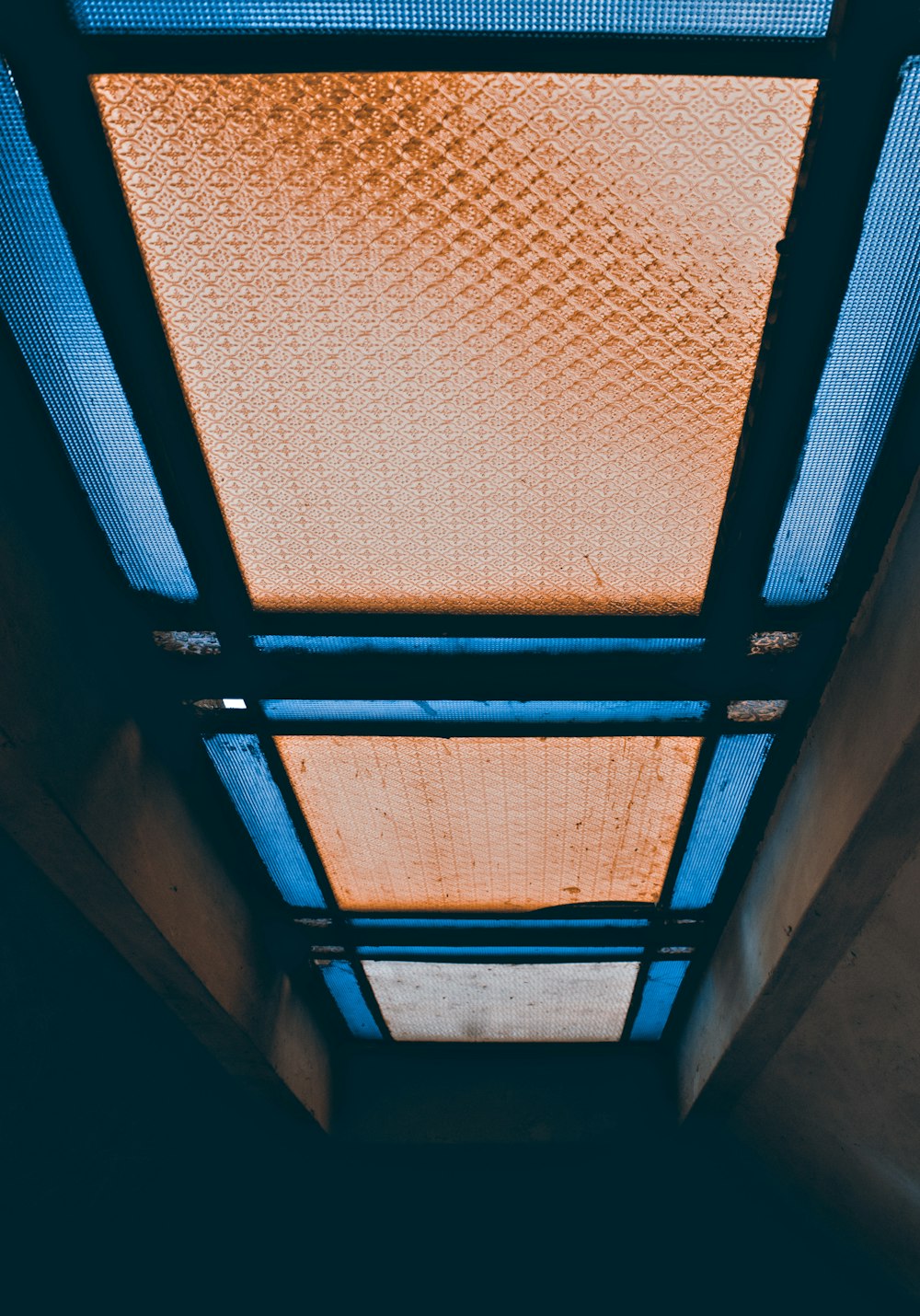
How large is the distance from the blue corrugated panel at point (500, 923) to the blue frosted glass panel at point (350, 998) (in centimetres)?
49

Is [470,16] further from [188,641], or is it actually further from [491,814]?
[491,814]

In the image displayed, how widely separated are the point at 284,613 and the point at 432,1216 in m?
4.15

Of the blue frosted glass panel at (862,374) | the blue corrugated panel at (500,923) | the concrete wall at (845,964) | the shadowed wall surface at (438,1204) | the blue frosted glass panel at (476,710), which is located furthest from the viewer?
the shadowed wall surface at (438,1204)

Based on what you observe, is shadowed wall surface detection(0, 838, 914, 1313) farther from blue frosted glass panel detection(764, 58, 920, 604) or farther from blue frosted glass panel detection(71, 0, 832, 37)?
blue frosted glass panel detection(71, 0, 832, 37)

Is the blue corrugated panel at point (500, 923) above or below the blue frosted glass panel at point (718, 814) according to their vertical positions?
below

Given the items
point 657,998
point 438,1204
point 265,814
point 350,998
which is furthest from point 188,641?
point 438,1204

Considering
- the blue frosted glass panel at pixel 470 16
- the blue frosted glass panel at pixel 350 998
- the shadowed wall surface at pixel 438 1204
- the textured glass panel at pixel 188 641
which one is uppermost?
the blue frosted glass panel at pixel 470 16

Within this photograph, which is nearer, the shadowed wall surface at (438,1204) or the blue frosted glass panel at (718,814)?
the blue frosted glass panel at (718,814)

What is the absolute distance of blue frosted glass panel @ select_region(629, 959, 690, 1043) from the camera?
10.1 ft

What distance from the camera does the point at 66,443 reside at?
1.39 metres

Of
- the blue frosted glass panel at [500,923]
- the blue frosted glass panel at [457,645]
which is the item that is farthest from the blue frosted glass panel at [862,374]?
the blue frosted glass panel at [500,923]

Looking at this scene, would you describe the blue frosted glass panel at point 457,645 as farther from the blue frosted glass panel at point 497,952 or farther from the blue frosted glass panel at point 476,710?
the blue frosted glass panel at point 497,952

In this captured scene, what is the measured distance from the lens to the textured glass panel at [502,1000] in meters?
3.12

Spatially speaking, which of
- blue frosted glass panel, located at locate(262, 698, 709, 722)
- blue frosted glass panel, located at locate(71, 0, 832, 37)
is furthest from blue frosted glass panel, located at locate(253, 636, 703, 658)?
blue frosted glass panel, located at locate(71, 0, 832, 37)
